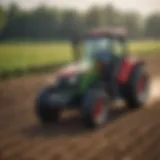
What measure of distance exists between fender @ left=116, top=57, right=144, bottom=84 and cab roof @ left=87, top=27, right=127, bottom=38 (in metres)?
0.13

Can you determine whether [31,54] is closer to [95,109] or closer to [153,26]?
[95,109]

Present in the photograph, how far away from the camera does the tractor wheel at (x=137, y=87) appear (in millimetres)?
1876

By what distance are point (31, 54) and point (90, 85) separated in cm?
33

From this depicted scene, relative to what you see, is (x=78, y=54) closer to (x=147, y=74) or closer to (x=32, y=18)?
(x=32, y=18)

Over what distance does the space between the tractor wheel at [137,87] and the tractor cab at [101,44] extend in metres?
0.16

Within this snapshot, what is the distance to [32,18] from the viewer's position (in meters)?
1.62

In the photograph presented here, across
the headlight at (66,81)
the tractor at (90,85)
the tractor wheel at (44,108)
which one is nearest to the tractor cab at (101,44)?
the tractor at (90,85)

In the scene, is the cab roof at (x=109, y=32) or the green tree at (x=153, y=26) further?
the green tree at (x=153, y=26)

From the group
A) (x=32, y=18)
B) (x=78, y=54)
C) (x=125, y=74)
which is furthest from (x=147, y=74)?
(x=32, y=18)

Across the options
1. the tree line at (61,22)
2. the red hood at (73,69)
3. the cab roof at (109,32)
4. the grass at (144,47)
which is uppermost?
the tree line at (61,22)

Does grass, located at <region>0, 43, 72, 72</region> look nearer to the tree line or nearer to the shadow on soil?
the tree line

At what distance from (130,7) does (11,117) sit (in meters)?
0.77

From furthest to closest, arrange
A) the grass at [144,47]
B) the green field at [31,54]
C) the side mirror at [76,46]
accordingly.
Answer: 1. the grass at [144,47]
2. the side mirror at [76,46]
3. the green field at [31,54]

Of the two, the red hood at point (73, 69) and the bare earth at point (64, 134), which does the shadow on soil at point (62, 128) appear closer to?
the bare earth at point (64, 134)
